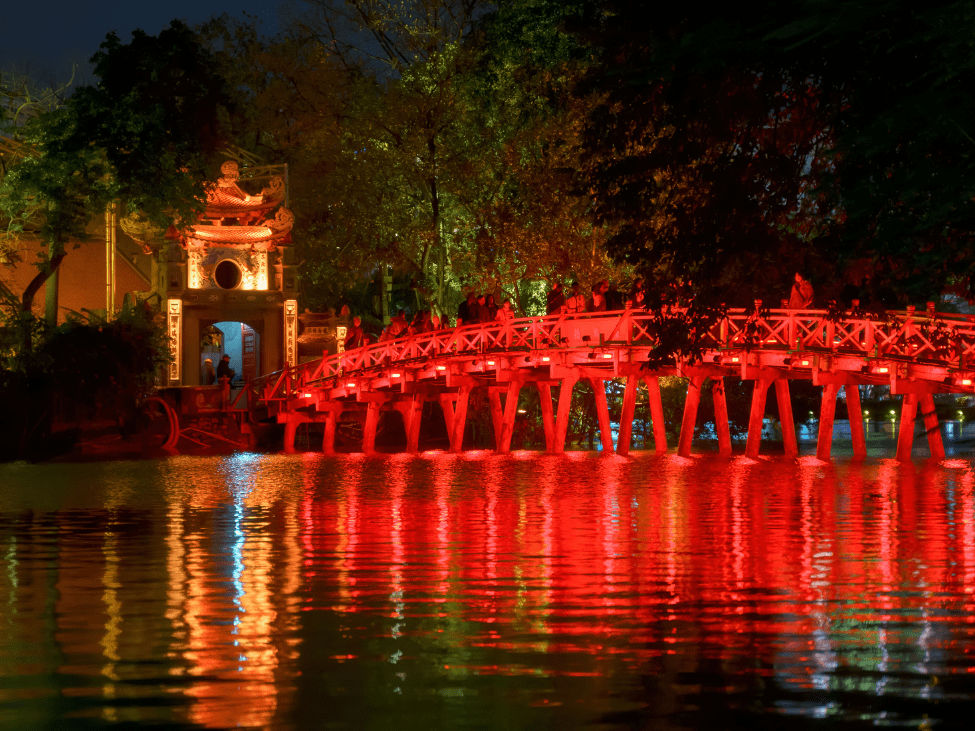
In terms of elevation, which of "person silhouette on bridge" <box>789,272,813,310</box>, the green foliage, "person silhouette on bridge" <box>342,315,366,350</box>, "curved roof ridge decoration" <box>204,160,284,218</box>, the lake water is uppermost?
"curved roof ridge decoration" <box>204,160,284,218</box>

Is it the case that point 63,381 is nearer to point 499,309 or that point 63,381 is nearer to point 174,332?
point 174,332

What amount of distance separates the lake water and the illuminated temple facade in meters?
22.3

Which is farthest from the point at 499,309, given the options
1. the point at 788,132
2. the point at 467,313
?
the point at 788,132

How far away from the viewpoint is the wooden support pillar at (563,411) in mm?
33000

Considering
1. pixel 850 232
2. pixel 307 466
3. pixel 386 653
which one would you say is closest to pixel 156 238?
pixel 307 466

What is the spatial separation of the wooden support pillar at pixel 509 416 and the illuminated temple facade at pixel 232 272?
1088 cm

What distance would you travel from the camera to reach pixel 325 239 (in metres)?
45.2

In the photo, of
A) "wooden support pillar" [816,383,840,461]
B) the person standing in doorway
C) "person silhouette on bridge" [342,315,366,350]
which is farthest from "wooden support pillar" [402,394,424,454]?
the person standing in doorway

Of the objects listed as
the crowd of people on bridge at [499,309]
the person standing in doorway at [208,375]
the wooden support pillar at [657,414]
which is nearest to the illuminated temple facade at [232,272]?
the person standing in doorway at [208,375]

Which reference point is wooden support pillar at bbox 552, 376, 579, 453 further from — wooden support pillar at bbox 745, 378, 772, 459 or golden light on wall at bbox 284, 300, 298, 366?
golden light on wall at bbox 284, 300, 298, 366

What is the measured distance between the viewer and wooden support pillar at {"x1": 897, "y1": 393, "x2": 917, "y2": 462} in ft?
97.4

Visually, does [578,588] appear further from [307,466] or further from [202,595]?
[307,466]

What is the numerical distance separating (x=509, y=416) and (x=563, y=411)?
66.4 inches

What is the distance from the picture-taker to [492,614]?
30.8 feet
